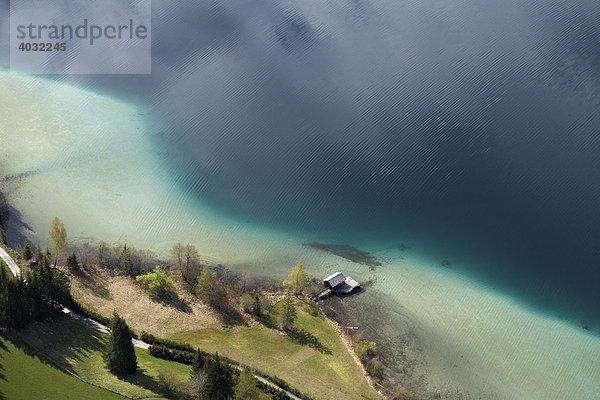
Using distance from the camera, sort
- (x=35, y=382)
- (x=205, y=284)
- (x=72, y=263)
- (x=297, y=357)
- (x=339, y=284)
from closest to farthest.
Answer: (x=35, y=382)
(x=297, y=357)
(x=205, y=284)
(x=72, y=263)
(x=339, y=284)

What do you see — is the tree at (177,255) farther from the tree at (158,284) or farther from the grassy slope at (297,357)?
the grassy slope at (297,357)

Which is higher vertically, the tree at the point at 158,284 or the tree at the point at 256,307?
the tree at the point at 158,284

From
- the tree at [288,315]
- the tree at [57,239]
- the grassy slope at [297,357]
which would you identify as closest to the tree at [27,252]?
the tree at [57,239]

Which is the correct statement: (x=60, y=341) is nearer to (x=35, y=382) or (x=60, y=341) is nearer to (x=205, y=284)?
(x=35, y=382)

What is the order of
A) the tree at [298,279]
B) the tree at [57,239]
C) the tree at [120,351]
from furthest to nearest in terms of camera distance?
the tree at [57,239], the tree at [298,279], the tree at [120,351]

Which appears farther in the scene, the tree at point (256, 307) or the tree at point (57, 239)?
the tree at point (57, 239)

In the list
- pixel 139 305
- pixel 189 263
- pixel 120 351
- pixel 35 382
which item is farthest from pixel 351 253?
pixel 35 382

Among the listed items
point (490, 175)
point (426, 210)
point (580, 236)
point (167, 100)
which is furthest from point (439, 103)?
point (167, 100)
